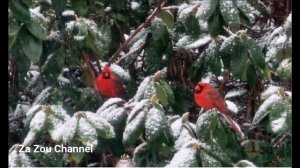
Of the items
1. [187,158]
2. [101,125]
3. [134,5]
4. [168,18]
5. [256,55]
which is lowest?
[187,158]

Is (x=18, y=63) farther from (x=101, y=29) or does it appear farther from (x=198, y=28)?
(x=198, y=28)

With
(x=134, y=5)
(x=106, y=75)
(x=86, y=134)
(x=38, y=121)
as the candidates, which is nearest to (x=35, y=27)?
(x=38, y=121)

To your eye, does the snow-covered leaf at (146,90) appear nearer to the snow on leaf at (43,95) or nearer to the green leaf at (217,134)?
the green leaf at (217,134)

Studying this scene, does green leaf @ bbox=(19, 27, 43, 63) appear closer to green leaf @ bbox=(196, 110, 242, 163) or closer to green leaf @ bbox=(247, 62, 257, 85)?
green leaf @ bbox=(196, 110, 242, 163)

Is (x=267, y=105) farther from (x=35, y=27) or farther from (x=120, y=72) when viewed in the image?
(x=120, y=72)

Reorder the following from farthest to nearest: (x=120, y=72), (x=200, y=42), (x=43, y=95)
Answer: (x=120, y=72) → (x=43, y=95) → (x=200, y=42)

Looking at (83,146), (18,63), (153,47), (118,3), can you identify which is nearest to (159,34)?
(153,47)
